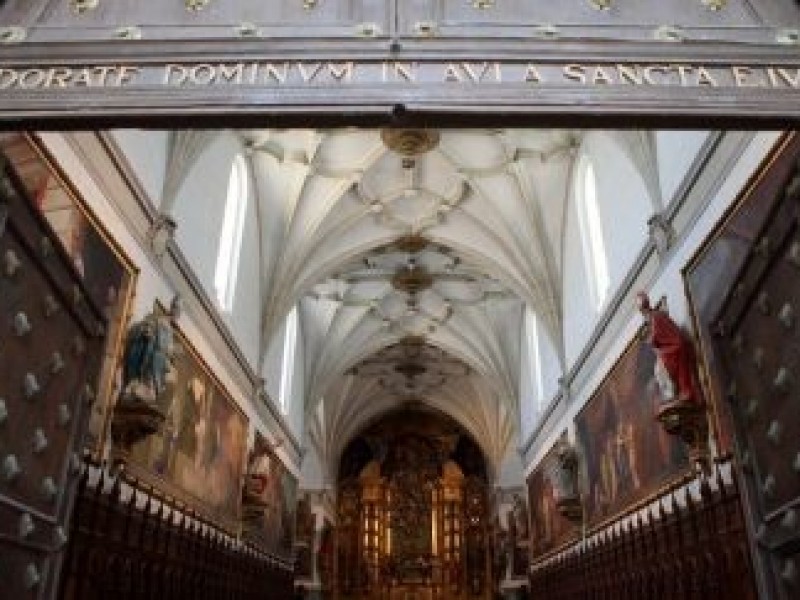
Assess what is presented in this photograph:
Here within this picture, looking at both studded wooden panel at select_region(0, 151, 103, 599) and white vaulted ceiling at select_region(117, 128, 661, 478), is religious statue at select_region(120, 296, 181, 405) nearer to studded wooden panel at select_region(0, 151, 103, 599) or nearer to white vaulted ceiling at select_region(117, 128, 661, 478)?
white vaulted ceiling at select_region(117, 128, 661, 478)

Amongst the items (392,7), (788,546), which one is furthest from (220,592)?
(392,7)

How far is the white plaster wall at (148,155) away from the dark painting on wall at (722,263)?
6643mm

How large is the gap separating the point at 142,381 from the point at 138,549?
6.20 feet

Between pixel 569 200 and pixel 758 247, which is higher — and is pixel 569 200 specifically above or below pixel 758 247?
above

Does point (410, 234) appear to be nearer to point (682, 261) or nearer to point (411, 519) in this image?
point (682, 261)

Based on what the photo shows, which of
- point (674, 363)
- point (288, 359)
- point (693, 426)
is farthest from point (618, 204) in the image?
point (288, 359)

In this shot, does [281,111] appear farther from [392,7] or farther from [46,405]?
[46,405]

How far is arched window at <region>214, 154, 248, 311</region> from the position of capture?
45.2ft

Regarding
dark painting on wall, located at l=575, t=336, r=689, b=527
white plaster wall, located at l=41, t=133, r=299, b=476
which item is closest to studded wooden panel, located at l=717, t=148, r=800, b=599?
dark painting on wall, located at l=575, t=336, r=689, b=527

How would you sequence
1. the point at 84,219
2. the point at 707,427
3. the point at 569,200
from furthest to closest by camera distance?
the point at 569,200 → the point at 707,427 → the point at 84,219

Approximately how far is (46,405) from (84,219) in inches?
104

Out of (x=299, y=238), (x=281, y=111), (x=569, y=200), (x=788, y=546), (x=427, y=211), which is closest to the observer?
(x=281, y=111)

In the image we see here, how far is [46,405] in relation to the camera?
598 cm

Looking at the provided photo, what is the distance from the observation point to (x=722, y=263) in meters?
8.12
